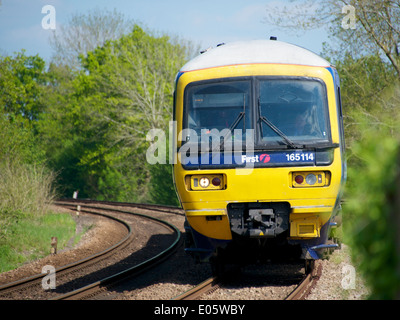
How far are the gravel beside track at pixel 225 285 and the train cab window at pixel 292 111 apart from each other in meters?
2.14

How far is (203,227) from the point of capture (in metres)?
7.43

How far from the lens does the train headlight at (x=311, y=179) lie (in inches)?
272

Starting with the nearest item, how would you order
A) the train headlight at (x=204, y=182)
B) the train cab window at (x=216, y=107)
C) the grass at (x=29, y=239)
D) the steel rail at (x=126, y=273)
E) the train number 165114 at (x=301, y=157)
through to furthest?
the train number 165114 at (x=301, y=157) < the train headlight at (x=204, y=182) < the train cab window at (x=216, y=107) < the steel rail at (x=126, y=273) < the grass at (x=29, y=239)

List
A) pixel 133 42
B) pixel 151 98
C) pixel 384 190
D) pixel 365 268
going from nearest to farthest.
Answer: pixel 384 190, pixel 365 268, pixel 151 98, pixel 133 42

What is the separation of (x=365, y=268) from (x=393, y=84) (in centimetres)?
1655

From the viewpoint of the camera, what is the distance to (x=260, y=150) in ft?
22.9

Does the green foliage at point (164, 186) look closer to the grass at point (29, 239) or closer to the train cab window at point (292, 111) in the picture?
the grass at point (29, 239)

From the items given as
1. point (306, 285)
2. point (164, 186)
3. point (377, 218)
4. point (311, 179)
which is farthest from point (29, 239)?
point (164, 186)

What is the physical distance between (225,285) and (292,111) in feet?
9.54

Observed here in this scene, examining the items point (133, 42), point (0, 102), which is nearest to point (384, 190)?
point (0, 102)

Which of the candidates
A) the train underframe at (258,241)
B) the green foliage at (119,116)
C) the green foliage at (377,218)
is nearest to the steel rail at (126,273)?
the train underframe at (258,241)

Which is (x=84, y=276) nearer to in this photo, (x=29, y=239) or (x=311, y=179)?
(x=29, y=239)

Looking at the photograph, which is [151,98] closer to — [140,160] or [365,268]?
[140,160]

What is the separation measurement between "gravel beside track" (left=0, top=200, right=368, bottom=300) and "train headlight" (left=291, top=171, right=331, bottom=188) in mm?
1477
